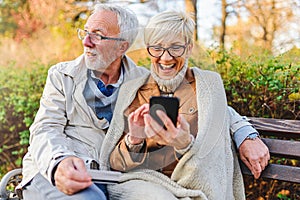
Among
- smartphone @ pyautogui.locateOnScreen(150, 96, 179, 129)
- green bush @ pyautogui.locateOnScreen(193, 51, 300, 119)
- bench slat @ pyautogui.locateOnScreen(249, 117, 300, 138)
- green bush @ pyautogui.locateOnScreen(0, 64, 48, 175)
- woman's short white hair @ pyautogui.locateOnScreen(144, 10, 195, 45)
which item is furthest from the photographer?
green bush @ pyautogui.locateOnScreen(0, 64, 48, 175)

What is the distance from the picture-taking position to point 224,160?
1.99 m

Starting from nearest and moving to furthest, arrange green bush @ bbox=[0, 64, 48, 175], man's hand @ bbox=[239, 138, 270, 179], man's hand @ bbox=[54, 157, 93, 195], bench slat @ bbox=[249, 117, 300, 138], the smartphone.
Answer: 1. the smartphone
2. man's hand @ bbox=[54, 157, 93, 195]
3. man's hand @ bbox=[239, 138, 270, 179]
4. bench slat @ bbox=[249, 117, 300, 138]
5. green bush @ bbox=[0, 64, 48, 175]

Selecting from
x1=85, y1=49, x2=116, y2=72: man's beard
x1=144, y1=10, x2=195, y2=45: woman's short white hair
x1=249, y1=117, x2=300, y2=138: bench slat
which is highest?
x1=144, y1=10, x2=195, y2=45: woman's short white hair

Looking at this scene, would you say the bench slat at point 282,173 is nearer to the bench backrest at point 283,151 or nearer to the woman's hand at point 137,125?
the bench backrest at point 283,151

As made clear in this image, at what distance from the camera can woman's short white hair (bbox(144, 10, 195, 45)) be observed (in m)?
1.88

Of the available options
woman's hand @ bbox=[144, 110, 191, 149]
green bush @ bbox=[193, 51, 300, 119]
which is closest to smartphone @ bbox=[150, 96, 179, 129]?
woman's hand @ bbox=[144, 110, 191, 149]

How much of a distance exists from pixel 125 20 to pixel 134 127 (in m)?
0.57

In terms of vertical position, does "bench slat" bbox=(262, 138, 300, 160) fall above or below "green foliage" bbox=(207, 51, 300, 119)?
below

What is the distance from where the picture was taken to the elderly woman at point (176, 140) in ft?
6.17

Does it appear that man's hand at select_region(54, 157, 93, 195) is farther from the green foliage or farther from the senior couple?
the green foliage

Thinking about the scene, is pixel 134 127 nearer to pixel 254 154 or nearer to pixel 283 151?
pixel 254 154

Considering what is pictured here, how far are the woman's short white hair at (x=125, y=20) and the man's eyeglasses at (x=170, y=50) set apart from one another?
23 cm

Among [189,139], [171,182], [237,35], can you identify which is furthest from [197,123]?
[237,35]

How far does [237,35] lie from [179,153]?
2.32 m
